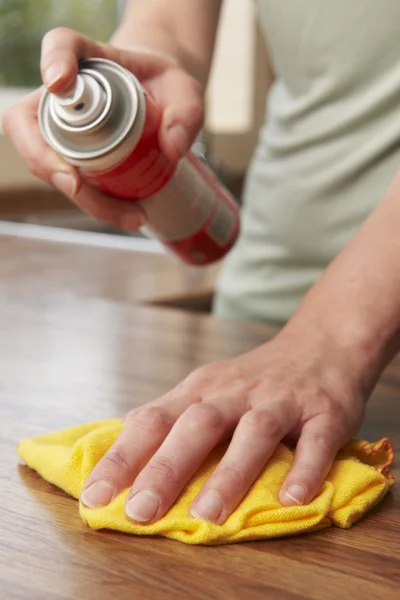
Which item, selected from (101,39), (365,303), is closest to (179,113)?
(365,303)

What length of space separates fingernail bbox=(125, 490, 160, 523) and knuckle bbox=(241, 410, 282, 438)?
0.27 feet

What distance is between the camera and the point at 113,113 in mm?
659

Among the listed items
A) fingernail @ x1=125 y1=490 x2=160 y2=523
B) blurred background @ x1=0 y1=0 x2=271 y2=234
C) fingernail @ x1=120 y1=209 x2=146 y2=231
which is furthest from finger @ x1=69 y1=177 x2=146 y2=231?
blurred background @ x1=0 y1=0 x2=271 y2=234

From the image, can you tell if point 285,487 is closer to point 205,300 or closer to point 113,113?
point 113,113

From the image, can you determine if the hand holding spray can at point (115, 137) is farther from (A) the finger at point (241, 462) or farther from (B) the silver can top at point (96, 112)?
(A) the finger at point (241, 462)

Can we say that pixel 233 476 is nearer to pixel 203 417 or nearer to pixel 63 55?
pixel 203 417

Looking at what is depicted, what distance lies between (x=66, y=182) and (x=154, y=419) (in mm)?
249

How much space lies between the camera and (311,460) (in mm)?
556

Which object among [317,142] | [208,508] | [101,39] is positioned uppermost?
[208,508]

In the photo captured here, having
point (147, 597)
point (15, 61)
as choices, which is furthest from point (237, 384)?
point (15, 61)

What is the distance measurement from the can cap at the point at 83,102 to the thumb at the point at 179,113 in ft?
0.24

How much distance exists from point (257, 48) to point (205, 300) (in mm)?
2493

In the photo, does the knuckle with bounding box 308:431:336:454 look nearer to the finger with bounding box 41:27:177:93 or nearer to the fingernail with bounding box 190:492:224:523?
the fingernail with bounding box 190:492:224:523

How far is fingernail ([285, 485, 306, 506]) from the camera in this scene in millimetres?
527
